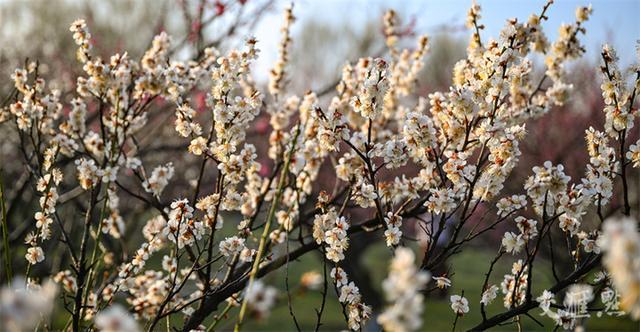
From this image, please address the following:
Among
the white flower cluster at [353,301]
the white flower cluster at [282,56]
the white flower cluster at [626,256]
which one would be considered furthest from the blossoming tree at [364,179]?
the white flower cluster at [626,256]

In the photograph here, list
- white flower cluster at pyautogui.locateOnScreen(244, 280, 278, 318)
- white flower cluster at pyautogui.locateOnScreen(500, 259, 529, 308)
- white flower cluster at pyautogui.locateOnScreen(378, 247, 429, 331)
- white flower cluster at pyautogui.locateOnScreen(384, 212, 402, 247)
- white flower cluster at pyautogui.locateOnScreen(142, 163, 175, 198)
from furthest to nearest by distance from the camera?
white flower cluster at pyautogui.locateOnScreen(142, 163, 175, 198), white flower cluster at pyautogui.locateOnScreen(500, 259, 529, 308), white flower cluster at pyautogui.locateOnScreen(384, 212, 402, 247), white flower cluster at pyautogui.locateOnScreen(244, 280, 278, 318), white flower cluster at pyautogui.locateOnScreen(378, 247, 429, 331)

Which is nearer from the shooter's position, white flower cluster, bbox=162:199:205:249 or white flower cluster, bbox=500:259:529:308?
white flower cluster, bbox=162:199:205:249

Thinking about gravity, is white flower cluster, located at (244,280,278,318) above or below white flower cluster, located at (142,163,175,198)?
below

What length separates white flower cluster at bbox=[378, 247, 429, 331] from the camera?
105 cm

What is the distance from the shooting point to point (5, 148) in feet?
31.8

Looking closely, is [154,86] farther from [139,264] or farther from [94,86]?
[139,264]

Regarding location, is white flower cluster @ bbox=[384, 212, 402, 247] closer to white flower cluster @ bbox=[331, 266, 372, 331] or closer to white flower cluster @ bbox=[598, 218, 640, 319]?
white flower cluster @ bbox=[331, 266, 372, 331]

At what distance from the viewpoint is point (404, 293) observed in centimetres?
108

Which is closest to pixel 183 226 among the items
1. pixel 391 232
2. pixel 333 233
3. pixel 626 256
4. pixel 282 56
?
pixel 333 233

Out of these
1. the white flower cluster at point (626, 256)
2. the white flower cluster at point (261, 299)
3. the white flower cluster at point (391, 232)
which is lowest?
the white flower cluster at point (626, 256)

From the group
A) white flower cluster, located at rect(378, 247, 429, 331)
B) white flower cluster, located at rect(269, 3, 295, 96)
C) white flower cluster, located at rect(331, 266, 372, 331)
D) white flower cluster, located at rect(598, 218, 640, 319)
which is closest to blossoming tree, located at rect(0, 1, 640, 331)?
white flower cluster, located at rect(331, 266, 372, 331)

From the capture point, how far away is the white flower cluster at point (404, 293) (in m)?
1.05

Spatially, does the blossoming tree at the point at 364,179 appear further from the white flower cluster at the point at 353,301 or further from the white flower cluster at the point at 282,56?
the white flower cluster at the point at 282,56

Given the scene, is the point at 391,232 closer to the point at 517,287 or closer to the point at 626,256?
the point at 517,287
